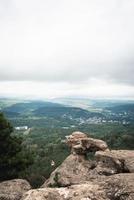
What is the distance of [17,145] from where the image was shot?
43625 mm

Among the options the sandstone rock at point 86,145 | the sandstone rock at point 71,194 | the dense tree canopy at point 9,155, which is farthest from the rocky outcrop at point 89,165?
the sandstone rock at point 71,194

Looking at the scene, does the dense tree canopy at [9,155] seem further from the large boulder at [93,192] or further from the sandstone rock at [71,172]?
the large boulder at [93,192]

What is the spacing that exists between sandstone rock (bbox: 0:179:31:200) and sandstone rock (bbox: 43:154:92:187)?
7.45 ft

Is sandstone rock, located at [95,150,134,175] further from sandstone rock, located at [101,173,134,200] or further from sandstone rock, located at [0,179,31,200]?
sandstone rock, located at [101,173,134,200]

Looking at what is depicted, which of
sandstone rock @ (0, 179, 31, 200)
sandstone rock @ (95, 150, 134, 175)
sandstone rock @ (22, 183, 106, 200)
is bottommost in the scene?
sandstone rock @ (0, 179, 31, 200)

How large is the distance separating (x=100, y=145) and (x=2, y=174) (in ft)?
40.9

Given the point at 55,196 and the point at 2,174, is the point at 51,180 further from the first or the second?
the point at 55,196

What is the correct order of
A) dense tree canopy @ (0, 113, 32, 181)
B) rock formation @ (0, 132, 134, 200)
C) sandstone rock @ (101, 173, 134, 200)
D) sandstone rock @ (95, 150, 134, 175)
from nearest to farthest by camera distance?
1. sandstone rock @ (101, 173, 134, 200)
2. rock formation @ (0, 132, 134, 200)
3. sandstone rock @ (95, 150, 134, 175)
4. dense tree canopy @ (0, 113, 32, 181)

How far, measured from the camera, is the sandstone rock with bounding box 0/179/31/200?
30859 mm

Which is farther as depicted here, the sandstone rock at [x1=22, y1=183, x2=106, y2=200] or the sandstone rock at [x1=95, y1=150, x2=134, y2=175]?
the sandstone rock at [x1=95, y1=150, x2=134, y2=175]

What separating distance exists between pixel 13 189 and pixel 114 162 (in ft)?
31.5

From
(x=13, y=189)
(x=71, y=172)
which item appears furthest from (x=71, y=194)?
(x=71, y=172)

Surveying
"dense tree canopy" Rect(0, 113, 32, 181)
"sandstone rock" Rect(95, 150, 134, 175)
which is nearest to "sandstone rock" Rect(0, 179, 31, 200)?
"sandstone rock" Rect(95, 150, 134, 175)

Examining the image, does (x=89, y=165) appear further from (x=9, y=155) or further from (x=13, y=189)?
(x=9, y=155)
